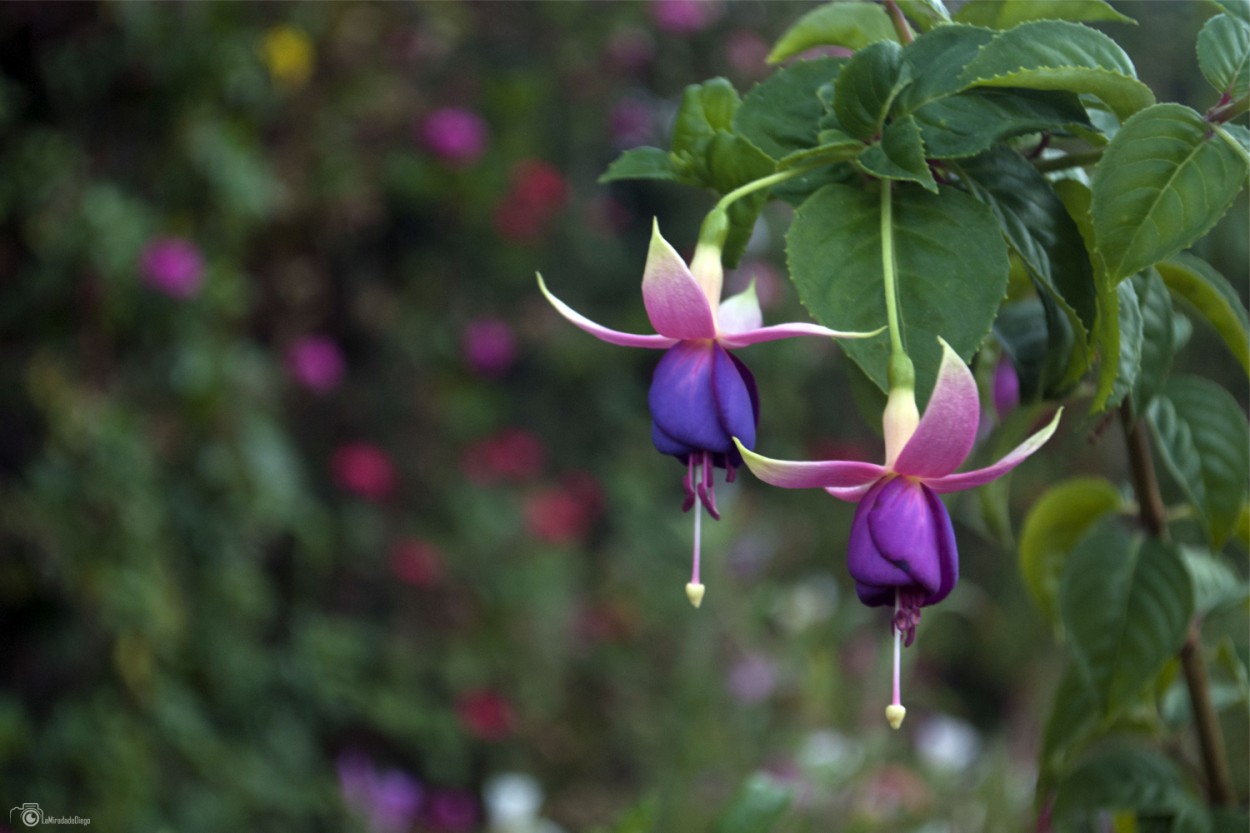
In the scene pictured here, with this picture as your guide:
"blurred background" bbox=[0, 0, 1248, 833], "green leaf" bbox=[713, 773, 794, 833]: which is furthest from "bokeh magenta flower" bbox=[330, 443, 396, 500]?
"green leaf" bbox=[713, 773, 794, 833]

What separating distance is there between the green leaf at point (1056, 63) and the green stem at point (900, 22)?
59 millimetres

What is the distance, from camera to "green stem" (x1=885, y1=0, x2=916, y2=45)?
37 cm

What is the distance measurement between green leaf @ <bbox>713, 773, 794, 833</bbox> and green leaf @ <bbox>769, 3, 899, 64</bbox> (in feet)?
1.12

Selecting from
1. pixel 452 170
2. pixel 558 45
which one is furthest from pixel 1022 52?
pixel 558 45

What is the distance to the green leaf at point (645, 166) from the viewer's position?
38 centimetres

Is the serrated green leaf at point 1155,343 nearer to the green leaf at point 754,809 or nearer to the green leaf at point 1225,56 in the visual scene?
the green leaf at point 1225,56

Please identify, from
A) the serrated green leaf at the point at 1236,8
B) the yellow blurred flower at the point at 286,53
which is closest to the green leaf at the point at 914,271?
the serrated green leaf at the point at 1236,8

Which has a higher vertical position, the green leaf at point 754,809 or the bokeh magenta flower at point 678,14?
the green leaf at point 754,809

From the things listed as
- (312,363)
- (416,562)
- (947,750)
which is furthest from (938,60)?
(416,562)

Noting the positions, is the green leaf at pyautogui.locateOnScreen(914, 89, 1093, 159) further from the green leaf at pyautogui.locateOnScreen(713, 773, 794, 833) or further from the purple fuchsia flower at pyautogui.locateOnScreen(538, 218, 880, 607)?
the green leaf at pyautogui.locateOnScreen(713, 773, 794, 833)

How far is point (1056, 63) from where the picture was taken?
0.32 metres

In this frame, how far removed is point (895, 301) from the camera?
0.33 meters

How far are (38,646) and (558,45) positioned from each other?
116 centimetres

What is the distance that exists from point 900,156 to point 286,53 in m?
1.23
